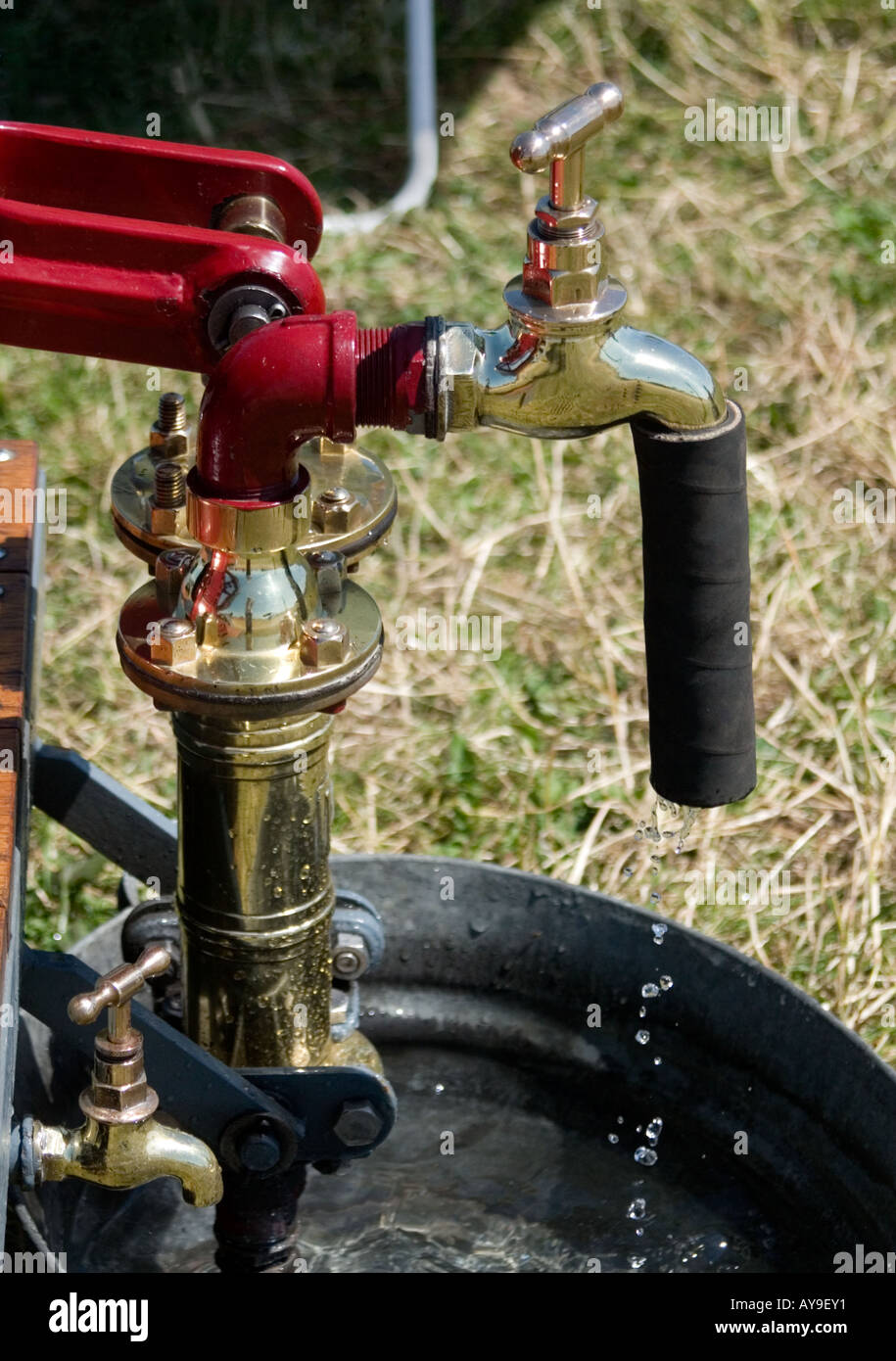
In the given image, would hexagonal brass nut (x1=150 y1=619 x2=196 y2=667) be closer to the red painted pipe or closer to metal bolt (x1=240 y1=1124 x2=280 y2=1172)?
the red painted pipe

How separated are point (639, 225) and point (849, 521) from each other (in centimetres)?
96

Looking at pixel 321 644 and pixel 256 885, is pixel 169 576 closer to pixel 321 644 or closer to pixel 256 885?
pixel 321 644

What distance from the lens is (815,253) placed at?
3.46 m

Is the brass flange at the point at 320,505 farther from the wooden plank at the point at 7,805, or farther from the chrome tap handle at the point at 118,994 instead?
the chrome tap handle at the point at 118,994

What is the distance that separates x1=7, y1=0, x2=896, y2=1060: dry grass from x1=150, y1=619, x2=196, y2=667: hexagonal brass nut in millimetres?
1006

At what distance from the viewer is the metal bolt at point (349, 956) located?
1.55 m

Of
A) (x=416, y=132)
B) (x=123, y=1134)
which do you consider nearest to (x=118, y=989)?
(x=123, y=1134)

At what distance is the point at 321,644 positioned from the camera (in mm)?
1238

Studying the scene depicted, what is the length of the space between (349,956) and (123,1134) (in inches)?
13.3

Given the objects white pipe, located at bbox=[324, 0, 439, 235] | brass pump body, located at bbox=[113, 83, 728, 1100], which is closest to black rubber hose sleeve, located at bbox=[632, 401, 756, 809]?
brass pump body, located at bbox=[113, 83, 728, 1100]

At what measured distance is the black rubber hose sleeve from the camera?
1.19 m

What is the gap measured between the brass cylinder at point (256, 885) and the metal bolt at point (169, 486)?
16cm

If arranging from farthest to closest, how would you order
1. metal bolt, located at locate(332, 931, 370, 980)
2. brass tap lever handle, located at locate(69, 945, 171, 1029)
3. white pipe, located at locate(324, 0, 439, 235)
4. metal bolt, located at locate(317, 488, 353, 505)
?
white pipe, located at locate(324, 0, 439, 235) < metal bolt, located at locate(332, 931, 370, 980) < metal bolt, located at locate(317, 488, 353, 505) < brass tap lever handle, located at locate(69, 945, 171, 1029)
